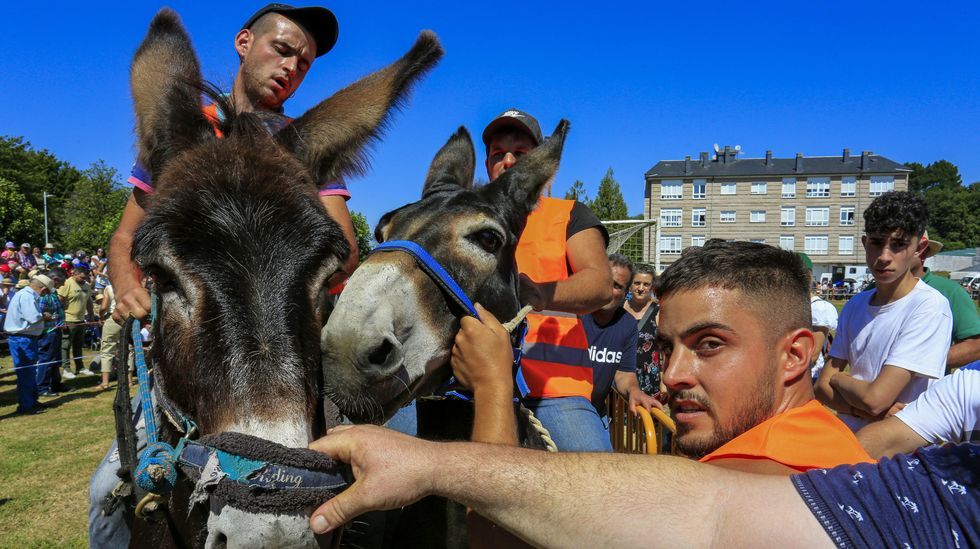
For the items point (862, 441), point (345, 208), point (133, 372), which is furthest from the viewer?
point (862, 441)

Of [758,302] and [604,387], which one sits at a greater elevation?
[758,302]

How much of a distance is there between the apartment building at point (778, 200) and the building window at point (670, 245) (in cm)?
13

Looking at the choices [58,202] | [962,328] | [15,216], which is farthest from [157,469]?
[58,202]

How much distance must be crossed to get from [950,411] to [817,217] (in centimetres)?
8226

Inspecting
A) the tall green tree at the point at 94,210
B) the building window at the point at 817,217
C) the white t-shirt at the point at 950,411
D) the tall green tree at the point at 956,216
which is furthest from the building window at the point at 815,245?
the white t-shirt at the point at 950,411

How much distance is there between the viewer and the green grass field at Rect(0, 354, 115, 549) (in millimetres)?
6770

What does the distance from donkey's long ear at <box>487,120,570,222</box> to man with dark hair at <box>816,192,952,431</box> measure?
2754mm

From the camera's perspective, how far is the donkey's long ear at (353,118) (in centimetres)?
272

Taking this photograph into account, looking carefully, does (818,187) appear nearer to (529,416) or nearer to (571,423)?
(571,423)

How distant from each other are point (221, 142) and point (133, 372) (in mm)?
1228

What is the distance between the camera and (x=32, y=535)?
6641 millimetres

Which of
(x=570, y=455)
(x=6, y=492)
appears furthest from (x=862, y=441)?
(x=6, y=492)

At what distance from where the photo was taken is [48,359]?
1269 centimetres

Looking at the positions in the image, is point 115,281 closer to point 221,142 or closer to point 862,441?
point 221,142
